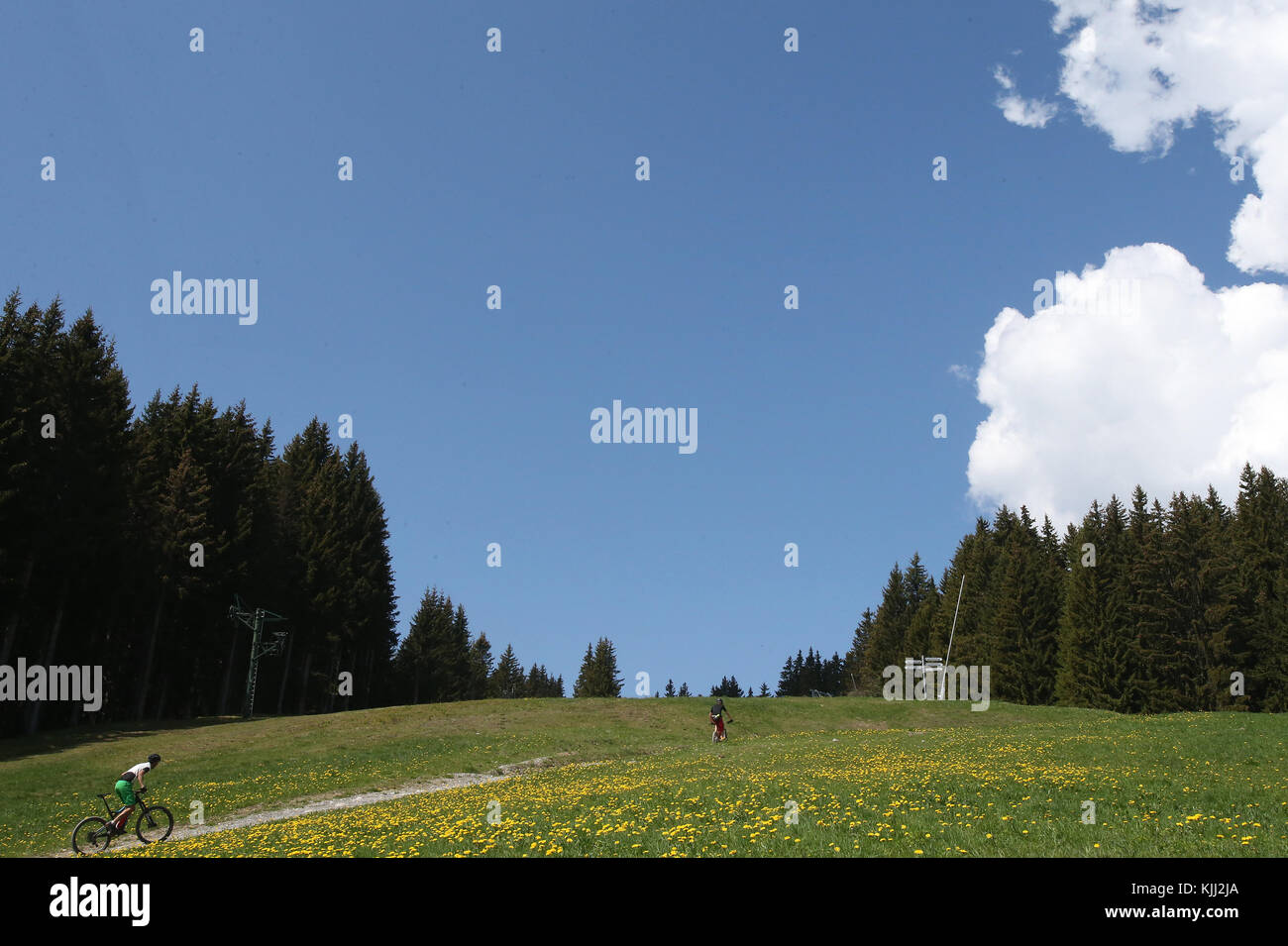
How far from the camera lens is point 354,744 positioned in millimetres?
39875

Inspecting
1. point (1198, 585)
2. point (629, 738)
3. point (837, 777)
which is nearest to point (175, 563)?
point (629, 738)

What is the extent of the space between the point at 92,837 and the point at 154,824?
1387mm

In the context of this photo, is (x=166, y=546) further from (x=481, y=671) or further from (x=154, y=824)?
(x=481, y=671)

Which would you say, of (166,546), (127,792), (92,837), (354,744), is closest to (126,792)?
(127,792)

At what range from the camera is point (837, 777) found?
21.7 metres

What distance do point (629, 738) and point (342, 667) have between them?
174ft

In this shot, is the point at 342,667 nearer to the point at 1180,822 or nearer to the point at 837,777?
the point at 837,777

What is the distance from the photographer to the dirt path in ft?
73.0

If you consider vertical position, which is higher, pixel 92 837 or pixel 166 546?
pixel 166 546

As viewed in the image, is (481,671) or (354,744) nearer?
(354,744)

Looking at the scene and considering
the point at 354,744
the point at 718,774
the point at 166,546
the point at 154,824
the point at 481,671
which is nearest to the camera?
the point at 154,824

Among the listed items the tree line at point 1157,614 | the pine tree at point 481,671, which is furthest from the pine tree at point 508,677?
the tree line at point 1157,614

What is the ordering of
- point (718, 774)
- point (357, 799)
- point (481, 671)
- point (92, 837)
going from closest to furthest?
1. point (92, 837)
2. point (718, 774)
3. point (357, 799)
4. point (481, 671)
